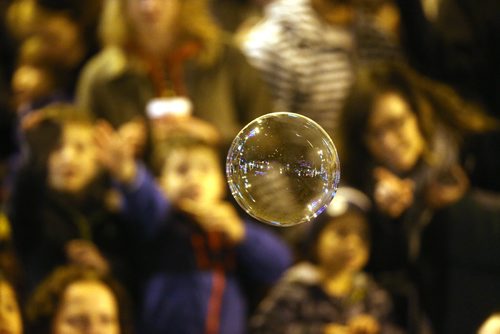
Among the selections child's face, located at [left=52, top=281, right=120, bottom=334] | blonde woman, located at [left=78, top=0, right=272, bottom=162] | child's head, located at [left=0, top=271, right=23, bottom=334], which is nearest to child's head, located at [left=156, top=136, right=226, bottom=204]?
blonde woman, located at [left=78, top=0, right=272, bottom=162]

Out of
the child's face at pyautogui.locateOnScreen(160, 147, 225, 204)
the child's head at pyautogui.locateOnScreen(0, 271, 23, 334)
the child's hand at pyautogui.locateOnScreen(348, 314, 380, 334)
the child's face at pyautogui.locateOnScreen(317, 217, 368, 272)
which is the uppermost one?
the child's face at pyautogui.locateOnScreen(160, 147, 225, 204)

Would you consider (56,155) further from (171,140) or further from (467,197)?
(467,197)

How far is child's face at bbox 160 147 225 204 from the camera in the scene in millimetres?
2611

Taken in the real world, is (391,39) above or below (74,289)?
above

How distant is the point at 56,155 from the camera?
2.67 meters

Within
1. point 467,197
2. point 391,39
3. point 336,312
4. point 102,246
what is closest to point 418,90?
point 391,39

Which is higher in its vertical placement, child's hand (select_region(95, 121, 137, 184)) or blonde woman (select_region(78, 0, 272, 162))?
blonde woman (select_region(78, 0, 272, 162))

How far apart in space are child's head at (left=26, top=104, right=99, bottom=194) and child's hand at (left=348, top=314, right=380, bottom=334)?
0.82 m

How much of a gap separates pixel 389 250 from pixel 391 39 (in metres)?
0.62

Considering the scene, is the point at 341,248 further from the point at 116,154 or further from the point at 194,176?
the point at 116,154

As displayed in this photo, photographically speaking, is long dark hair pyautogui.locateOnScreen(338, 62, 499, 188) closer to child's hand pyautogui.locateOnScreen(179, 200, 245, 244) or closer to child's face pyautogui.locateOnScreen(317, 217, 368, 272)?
child's face pyautogui.locateOnScreen(317, 217, 368, 272)

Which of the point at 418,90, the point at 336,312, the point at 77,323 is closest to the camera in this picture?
the point at 77,323

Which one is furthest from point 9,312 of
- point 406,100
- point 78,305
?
point 406,100


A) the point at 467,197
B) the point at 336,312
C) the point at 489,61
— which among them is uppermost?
the point at 489,61
